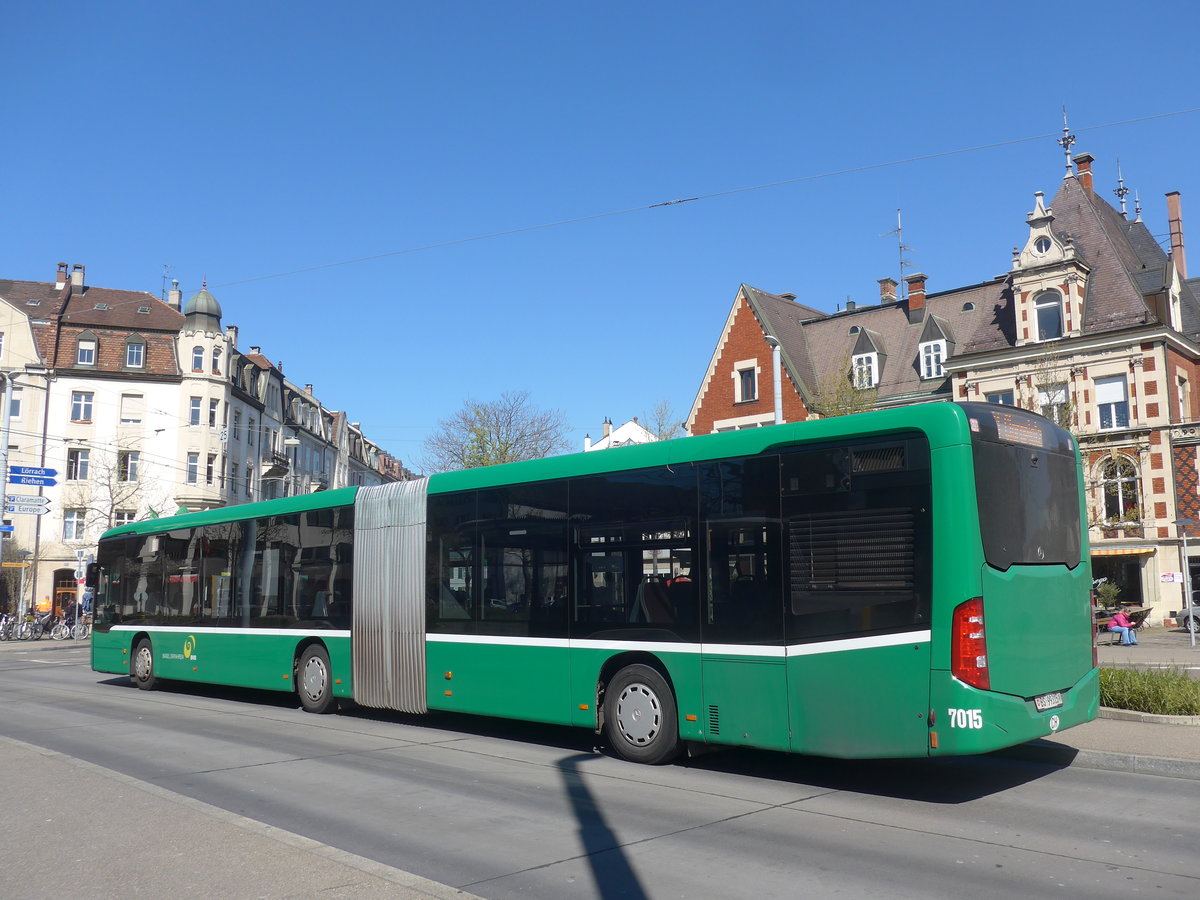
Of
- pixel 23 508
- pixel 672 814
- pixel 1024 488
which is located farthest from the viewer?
pixel 23 508

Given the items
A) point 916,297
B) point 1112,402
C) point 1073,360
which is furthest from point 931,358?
point 1112,402

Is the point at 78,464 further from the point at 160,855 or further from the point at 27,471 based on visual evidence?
the point at 160,855

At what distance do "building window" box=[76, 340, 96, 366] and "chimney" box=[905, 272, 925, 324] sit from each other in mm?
44228

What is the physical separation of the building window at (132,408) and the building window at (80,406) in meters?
1.79

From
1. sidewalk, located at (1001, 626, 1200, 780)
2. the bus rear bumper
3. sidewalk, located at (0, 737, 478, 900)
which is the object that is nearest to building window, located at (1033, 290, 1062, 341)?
sidewalk, located at (1001, 626, 1200, 780)

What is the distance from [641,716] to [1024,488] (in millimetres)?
4272

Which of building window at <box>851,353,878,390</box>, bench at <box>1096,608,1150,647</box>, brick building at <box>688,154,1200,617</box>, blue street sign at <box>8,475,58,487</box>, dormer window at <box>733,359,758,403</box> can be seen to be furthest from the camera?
dormer window at <box>733,359,758,403</box>

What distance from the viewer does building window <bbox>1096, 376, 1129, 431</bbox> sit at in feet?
121

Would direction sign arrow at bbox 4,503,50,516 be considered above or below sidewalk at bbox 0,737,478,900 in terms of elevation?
above

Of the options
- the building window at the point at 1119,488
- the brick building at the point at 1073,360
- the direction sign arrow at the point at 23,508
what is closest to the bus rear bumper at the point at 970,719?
the brick building at the point at 1073,360

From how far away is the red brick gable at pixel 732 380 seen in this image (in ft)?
148

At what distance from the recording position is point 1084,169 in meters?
43.5

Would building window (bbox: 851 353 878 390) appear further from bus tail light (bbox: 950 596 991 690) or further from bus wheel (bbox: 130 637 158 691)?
bus tail light (bbox: 950 596 991 690)

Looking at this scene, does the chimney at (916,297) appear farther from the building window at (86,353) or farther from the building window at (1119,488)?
the building window at (86,353)
